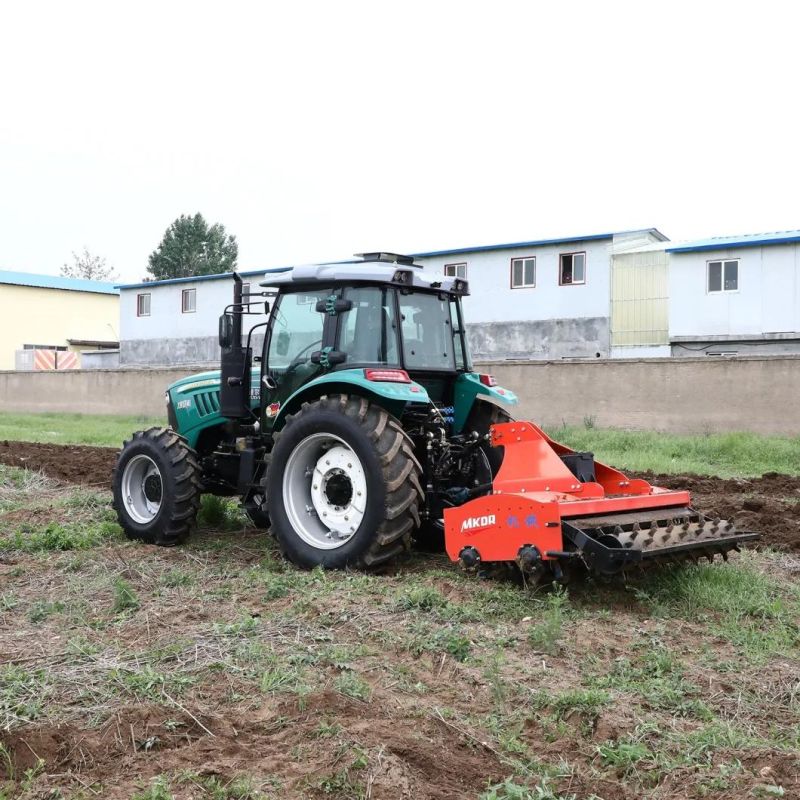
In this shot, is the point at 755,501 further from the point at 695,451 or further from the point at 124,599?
the point at 124,599

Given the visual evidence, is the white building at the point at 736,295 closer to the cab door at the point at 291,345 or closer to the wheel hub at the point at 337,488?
the cab door at the point at 291,345

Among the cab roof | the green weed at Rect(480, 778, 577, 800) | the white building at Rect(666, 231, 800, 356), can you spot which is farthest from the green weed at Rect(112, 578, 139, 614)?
the white building at Rect(666, 231, 800, 356)

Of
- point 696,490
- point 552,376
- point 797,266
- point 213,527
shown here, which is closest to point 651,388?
point 552,376

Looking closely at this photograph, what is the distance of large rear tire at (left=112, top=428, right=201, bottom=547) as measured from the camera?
8062 millimetres

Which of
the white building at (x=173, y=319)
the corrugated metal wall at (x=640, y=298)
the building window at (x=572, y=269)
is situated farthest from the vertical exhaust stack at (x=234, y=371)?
the white building at (x=173, y=319)

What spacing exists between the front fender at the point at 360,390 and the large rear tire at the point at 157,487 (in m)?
1.12

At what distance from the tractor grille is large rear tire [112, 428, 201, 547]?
415 mm

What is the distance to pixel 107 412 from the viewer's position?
29.9 metres

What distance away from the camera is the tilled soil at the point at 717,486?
28.7ft

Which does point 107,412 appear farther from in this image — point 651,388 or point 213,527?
point 213,527

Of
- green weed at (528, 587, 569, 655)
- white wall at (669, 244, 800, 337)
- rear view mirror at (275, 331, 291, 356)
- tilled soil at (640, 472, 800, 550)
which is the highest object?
white wall at (669, 244, 800, 337)

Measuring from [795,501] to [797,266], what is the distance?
18.8m

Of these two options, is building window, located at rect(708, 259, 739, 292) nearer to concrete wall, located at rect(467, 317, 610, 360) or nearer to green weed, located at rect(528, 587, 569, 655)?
concrete wall, located at rect(467, 317, 610, 360)

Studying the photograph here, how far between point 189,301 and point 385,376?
109 feet
